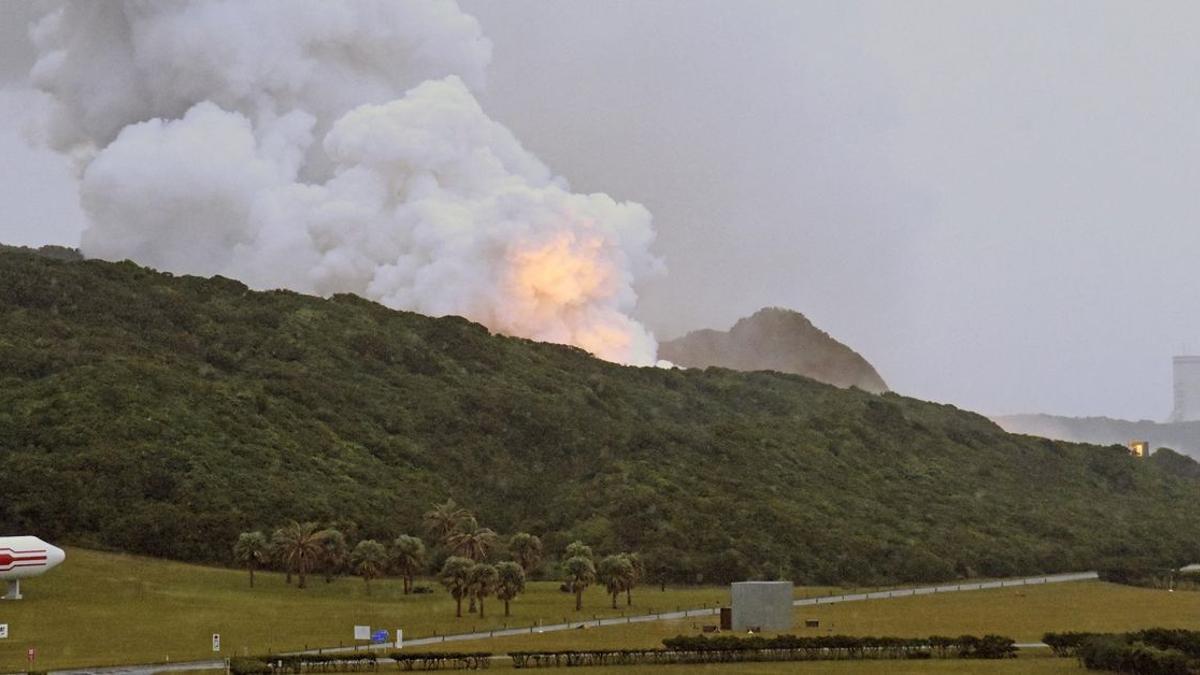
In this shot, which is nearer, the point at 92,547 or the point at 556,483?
the point at 92,547

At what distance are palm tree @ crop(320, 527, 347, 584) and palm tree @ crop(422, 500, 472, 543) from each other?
14244 millimetres

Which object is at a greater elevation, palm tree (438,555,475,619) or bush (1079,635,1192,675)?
palm tree (438,555,475,619)

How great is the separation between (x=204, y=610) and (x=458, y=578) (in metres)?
17.9

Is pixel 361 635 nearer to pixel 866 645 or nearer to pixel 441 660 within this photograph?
pixel 441 660

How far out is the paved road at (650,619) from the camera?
83.7 metres

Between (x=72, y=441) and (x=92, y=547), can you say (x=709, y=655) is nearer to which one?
(x=92, y=547)

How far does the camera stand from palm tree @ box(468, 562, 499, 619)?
4606 inches

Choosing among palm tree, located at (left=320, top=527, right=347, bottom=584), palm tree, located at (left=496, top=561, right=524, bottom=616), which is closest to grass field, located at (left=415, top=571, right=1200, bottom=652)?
palm tree, located at (left=496, top=561, right=524, bottom=616)

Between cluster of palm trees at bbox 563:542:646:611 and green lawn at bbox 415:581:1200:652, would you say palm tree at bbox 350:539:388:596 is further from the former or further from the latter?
green lawn at bbox 415:581:1200:652

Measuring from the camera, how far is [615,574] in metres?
126

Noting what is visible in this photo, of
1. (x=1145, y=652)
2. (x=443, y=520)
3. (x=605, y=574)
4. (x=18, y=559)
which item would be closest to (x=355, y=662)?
(x=1145, y=652)

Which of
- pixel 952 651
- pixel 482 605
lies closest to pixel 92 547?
pixel 482 605

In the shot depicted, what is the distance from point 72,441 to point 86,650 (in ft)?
199

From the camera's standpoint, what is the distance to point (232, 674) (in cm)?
7825
